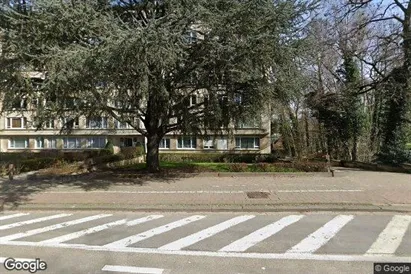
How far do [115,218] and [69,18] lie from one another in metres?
5.72

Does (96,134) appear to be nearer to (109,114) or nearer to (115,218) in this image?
(109,114)

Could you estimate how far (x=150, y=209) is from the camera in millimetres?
8992

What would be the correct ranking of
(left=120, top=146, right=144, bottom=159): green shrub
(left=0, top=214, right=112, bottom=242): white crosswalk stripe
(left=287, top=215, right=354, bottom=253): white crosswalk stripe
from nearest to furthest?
(left=287, top=215, right=354, bottom=253): white crosswalk stripe → (left=0, top=214, right=112, bottom=242): white crosswalk stripe → (left=120, top=146, right=144, bottom=159): green shrub

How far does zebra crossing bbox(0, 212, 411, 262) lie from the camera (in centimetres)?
569

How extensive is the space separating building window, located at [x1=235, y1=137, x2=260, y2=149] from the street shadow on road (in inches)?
973

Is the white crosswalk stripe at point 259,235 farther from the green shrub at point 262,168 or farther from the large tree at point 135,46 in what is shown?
the green shrub at point 262,168

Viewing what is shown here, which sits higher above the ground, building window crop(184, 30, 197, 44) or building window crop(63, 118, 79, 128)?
building window crop(184, 30, 197, 44)

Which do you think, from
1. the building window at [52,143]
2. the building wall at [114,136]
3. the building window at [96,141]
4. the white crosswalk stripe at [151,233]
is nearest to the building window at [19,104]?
the white crosswalk stripe at [151,233]

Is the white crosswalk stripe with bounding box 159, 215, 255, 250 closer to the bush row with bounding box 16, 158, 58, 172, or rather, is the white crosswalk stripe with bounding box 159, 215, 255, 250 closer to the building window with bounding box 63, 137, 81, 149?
the bush row with bounding box 16, 158, 58, 172

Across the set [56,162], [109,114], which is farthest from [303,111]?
[56,162]

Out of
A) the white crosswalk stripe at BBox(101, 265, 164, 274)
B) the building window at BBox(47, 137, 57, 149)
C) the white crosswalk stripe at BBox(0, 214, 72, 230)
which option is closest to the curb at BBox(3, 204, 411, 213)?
the white crosswalk stripe at BBox(0, 214, 72, 230)

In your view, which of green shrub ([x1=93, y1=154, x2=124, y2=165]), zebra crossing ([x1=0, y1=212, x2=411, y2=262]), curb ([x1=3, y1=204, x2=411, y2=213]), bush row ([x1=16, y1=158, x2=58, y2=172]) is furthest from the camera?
green shrub ([x1=93, y1=154, x2=124, y2=165])

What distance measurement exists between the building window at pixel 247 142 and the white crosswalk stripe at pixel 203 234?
1242 inches

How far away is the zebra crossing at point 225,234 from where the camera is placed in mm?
5691
